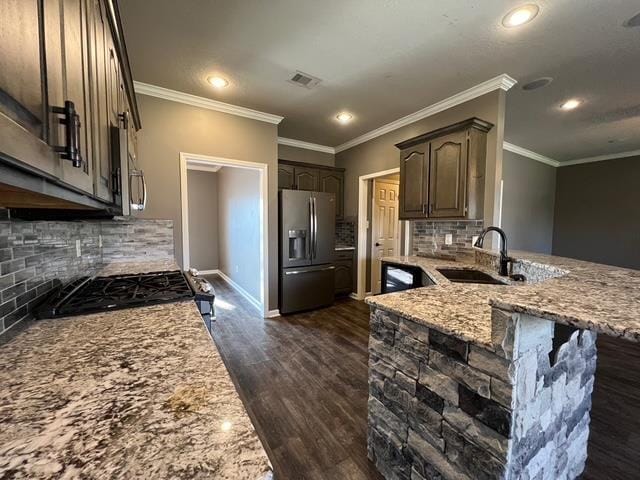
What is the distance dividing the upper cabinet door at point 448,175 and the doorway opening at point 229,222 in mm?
2046

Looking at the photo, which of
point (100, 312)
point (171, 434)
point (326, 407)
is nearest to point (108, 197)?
point (100, 312)

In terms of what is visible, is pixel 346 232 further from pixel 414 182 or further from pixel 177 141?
pixel 177 141

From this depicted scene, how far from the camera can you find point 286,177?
415 centimetres

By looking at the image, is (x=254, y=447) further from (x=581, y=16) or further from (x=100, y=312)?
(x=581, y=16)

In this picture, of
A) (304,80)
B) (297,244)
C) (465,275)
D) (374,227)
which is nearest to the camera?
(465,275)

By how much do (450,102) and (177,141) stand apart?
3.03 metres

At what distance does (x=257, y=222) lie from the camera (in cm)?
393

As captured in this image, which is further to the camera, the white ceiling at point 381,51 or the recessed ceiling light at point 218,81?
the recessed ceiling light at point 218,81

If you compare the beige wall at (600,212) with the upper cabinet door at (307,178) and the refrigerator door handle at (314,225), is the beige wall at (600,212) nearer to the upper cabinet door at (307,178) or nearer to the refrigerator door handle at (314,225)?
the upper cabinet door at (307,178)

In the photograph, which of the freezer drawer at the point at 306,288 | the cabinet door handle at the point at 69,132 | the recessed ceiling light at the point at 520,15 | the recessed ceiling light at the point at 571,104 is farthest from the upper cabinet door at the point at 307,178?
the cabinet door handle at the point at 69,132

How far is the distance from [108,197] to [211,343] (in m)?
0.65

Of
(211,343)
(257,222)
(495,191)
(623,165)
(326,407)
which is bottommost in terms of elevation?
(326,407)

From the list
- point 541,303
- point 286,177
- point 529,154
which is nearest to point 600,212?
point 529,154

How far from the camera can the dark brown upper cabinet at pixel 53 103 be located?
1.33 ft
